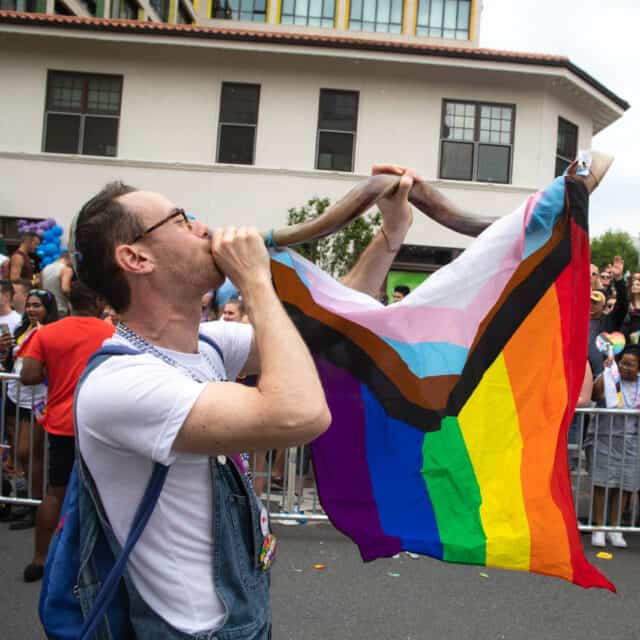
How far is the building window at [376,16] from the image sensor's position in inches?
966

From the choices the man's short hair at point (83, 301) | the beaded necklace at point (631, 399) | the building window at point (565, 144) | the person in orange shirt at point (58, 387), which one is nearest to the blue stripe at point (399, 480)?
the person in orange shirt at point (58, 387)

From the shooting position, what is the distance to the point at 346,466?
2295mm

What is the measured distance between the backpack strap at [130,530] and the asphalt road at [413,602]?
8.90ft

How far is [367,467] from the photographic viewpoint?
2287mm

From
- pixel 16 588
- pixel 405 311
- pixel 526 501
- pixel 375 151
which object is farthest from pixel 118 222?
pixel 375 151

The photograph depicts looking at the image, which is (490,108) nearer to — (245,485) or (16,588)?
(16,588)

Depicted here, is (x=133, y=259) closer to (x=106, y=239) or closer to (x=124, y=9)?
(x=106, y=239)

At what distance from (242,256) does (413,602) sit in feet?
11.8

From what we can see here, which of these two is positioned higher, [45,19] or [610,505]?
[45,19]

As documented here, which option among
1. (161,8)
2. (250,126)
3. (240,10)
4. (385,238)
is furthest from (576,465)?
(161,8)

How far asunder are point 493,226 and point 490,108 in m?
15.7

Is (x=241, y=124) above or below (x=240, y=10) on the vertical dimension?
below

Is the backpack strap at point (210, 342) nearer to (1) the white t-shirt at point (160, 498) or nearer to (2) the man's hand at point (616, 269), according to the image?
(1) the white t-shirt at point (160, 498)

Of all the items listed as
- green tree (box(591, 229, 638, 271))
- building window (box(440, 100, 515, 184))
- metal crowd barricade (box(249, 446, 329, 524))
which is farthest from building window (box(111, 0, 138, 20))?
green tree (box(591, 229, 638, 271))
